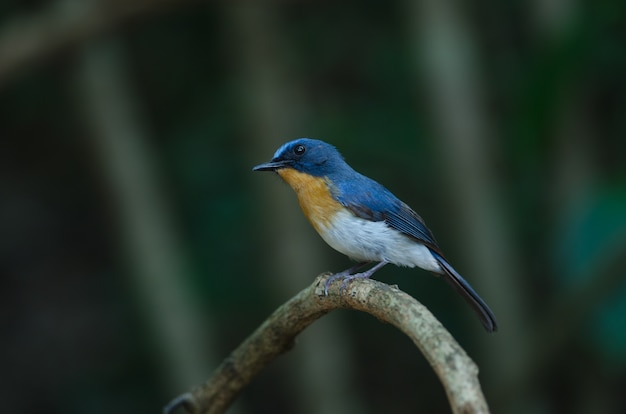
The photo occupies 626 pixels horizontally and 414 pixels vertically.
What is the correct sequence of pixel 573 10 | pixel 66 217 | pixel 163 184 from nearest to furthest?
pixel 573 10 < pixel 163 184 < pixel 66 217

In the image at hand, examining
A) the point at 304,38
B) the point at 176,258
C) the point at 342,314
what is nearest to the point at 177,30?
the point at 304,38

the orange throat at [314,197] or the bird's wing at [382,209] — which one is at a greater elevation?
the orange throat at [314,197]

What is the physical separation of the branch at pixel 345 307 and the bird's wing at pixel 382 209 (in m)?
0.72

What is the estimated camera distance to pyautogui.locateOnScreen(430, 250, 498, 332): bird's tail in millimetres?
2760

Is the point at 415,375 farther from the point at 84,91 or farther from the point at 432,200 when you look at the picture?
the point at 84,91

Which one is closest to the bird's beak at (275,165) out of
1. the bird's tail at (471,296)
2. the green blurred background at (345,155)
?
the bird's tail at (471,296)

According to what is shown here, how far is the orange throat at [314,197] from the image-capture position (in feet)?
10.7

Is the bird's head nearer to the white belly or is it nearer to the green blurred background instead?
the white belly

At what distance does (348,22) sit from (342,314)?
2.23 m

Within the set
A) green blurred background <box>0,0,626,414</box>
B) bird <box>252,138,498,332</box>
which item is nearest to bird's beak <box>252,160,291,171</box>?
bird <box>252,138,498,332</box>

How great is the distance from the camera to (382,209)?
3326 mm

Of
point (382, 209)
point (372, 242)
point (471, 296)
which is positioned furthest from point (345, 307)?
point (382, 209)

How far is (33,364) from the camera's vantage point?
7652 millimetres

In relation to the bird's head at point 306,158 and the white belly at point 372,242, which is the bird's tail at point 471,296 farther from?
the bird's head at point 306,158
